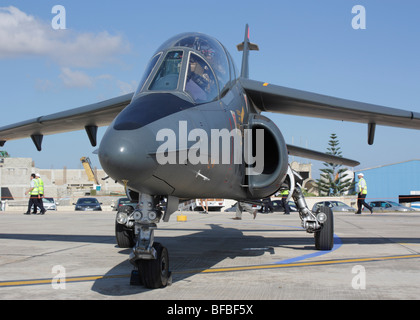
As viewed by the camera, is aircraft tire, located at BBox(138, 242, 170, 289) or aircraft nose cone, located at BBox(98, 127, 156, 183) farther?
aircraft tire, located at BBox(138, 242, 170, 289)

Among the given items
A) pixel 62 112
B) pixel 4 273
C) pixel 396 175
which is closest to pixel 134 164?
pixel 4 273

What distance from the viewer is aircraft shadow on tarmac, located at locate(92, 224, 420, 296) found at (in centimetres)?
549

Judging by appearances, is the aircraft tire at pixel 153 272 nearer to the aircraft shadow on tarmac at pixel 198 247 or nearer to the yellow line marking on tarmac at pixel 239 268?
the aircraft shadow on tarmac at pixel 198 247

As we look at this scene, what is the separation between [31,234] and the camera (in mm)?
11500

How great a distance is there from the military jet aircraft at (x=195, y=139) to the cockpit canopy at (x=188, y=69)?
0.01m

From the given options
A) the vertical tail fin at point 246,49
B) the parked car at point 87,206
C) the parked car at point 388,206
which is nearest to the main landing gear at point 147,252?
the vertical tail fin at point 246,49

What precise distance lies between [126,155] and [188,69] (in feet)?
6.34

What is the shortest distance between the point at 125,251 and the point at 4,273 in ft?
8.61

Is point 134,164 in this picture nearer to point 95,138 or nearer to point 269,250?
point 269,250

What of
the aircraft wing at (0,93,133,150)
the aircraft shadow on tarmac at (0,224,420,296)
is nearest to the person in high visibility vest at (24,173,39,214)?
the aircraft wing at (0,93,133,150)

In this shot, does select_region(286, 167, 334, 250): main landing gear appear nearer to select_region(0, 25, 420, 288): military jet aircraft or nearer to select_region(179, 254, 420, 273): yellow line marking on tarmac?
select_region(0, 25, 420, 288): military jet aircraft

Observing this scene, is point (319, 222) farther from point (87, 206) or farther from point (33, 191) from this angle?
point (87, 206)

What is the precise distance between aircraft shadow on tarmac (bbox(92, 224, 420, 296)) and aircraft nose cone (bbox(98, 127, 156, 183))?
141 cm

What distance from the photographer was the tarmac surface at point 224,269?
495 cm
